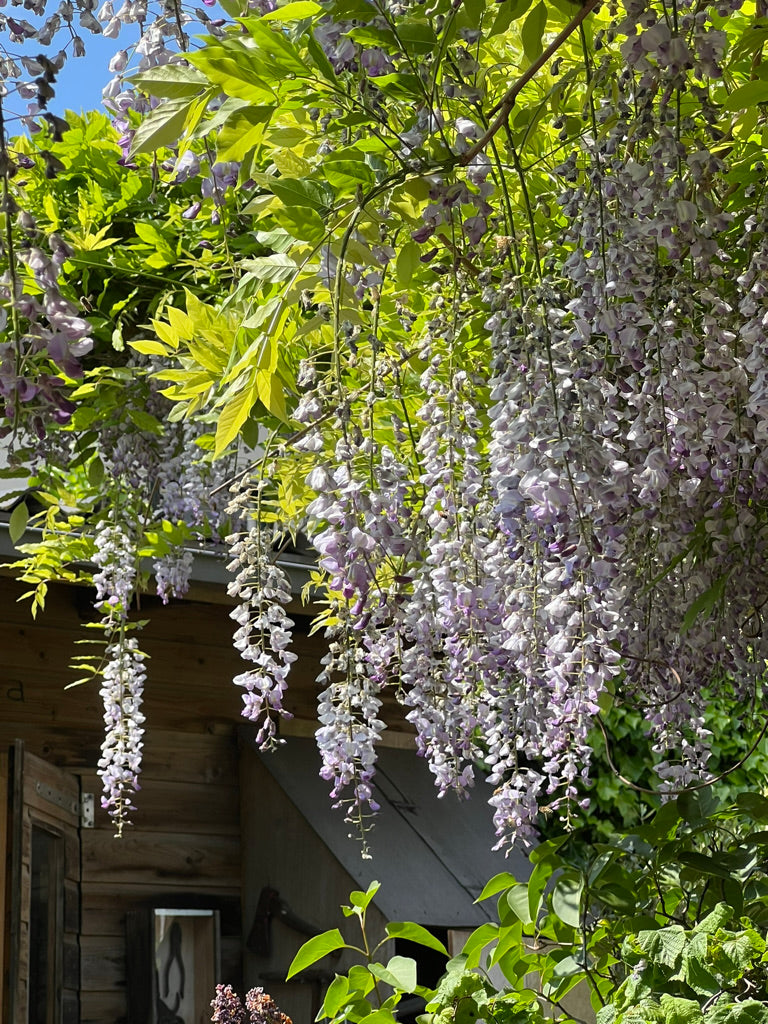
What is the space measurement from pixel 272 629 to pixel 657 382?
0.77 metres

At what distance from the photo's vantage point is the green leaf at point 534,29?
125 centimetres

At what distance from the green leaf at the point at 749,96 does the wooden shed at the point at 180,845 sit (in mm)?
2858

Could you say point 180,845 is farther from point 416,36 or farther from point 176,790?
point 416,36

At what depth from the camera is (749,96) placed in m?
1.27

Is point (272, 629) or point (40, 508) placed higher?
point (40, 508)

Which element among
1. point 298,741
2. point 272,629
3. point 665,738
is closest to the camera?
point 272,629

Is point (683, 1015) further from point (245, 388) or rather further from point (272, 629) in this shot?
point (272, 629)

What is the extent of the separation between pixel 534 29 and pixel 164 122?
39 cm

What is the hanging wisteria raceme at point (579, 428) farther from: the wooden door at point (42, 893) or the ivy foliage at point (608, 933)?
the wooden door at point (42, 893)

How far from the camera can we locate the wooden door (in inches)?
137

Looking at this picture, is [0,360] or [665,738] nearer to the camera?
[0,360]

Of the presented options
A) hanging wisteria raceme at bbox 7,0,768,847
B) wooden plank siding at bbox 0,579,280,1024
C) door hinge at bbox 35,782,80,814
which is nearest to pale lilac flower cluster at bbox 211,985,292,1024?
hanging wisteria raceme at bbox 7,0,768,847

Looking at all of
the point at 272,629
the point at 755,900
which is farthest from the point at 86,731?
the point at 755,900

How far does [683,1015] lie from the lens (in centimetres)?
120
